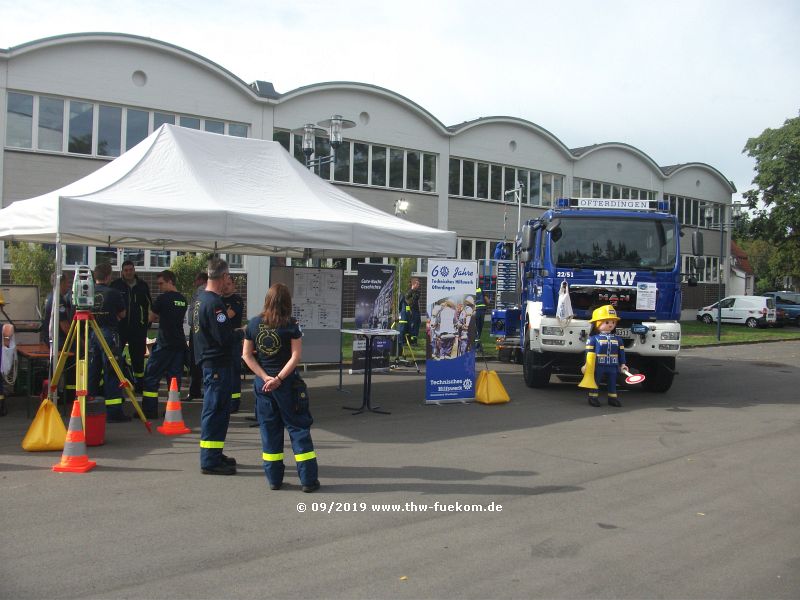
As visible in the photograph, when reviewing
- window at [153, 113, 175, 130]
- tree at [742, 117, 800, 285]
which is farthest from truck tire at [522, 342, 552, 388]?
tree at [742, 117, 800, 285]

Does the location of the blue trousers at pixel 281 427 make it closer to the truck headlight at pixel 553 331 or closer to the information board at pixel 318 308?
the information board at pixel 318 308

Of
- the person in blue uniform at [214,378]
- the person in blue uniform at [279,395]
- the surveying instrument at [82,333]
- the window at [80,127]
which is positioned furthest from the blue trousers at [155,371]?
the window at [80,127]

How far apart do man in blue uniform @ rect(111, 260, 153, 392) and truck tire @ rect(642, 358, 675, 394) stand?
8.36 metres

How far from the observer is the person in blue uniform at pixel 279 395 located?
6.15 meters

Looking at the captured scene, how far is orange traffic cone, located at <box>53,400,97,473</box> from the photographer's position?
6.73 metres

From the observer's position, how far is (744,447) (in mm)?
8414

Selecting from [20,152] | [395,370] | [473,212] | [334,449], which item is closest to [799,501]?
[334,449]

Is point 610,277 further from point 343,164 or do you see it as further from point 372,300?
point 343,164

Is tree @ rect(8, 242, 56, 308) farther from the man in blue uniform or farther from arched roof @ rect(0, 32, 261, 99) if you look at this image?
the man in blue uniform

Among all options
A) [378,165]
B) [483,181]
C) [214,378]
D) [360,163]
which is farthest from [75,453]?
[483,181]

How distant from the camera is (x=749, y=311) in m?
38.2

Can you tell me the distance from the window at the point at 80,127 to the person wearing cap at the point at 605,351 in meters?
16.1

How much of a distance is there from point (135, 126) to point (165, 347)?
48.1ft

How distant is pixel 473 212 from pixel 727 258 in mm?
22674
